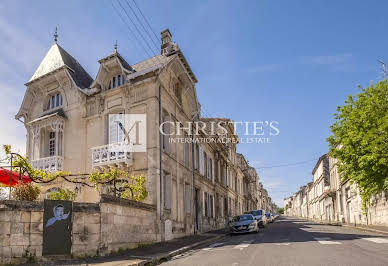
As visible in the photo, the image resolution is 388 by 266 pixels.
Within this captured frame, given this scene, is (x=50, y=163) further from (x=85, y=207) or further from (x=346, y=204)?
(x=346, y=204)

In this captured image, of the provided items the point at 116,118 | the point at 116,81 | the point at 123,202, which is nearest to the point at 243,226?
the point at 116,118

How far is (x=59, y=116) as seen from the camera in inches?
774

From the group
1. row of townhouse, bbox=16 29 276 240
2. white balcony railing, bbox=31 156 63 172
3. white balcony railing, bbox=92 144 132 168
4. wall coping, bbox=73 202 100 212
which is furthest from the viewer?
white balcony railing, bbox=31 156 63 172

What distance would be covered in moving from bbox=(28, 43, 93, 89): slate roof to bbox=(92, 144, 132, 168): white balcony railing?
4.48 meters

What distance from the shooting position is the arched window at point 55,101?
2105cm

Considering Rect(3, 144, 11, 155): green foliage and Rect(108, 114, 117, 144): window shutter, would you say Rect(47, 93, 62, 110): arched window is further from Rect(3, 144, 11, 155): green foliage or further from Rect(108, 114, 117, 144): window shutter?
Rect(3, 144, 11, 155): green foliage

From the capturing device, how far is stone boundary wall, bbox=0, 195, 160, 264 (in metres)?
9.80

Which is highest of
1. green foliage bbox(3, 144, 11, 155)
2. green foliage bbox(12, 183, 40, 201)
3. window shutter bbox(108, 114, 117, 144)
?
window shutter bbox(108, 114, 117, 144)

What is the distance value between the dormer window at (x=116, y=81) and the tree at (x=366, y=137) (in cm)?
1321

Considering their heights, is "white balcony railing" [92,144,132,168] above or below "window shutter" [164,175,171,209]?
above

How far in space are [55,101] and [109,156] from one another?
6253mm

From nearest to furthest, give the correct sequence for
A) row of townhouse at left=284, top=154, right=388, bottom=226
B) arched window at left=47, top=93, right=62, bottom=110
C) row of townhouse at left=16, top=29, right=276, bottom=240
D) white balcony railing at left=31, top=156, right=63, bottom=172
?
1. row of townhouse at left=16, top=29, right=276, bottom=240
2. white balcony railing at left=31, top=156, right=63, bottom=172
3. arched window at left=47, top=93, right=62, bottom=110
4. row of townhouse at left=284, top=154, right=388, bottom=226

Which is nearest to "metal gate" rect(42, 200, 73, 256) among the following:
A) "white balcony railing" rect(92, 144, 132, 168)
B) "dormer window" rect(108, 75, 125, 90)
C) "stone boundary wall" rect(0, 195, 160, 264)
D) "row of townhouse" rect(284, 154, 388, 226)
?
"stone boundary wall" rect(0, 195, 160, 264)

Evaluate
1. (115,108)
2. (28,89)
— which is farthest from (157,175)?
(28,89)
